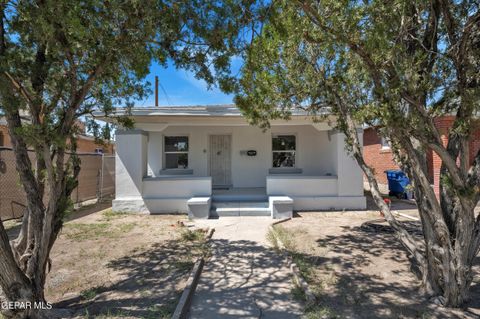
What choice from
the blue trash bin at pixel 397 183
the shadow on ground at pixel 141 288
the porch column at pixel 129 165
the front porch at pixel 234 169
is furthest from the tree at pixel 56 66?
the blue trash bin at pixel 397 183

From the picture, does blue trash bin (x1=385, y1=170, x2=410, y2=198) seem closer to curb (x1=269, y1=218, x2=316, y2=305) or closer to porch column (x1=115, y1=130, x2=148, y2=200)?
curb (x1=269, y1=218, x2=316, y2=305)

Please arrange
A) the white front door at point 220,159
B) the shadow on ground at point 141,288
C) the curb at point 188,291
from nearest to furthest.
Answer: the curb at point 188,291
the shadow on ground at point 141,288
the white front door at point 220,159

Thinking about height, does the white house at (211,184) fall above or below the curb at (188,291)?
above

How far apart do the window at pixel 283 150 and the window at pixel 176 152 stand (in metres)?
3.63

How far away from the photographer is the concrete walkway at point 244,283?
341 cm

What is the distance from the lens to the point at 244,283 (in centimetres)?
416

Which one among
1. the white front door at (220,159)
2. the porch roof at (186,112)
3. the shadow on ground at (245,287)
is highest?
the porch roof at (186,112)

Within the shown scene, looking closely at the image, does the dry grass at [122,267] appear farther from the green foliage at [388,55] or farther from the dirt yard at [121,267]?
the green foliage at [388,55]

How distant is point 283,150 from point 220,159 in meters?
2.62

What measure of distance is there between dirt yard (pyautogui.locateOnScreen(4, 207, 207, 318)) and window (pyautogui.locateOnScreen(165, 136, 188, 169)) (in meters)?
3.93

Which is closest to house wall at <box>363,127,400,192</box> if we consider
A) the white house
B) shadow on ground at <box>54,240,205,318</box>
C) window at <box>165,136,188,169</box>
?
the white house

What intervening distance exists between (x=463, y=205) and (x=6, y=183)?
10.00 metres

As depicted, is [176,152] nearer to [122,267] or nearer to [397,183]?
[122,267]

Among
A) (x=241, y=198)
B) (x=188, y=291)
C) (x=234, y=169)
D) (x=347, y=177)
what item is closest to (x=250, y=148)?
(x=234, y=169)
